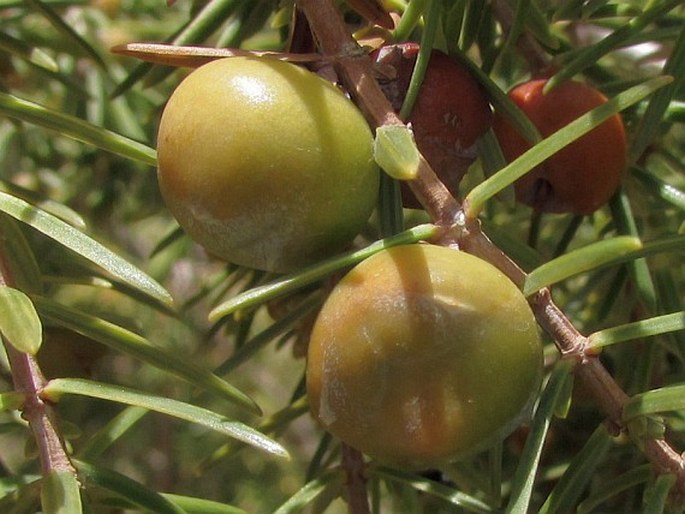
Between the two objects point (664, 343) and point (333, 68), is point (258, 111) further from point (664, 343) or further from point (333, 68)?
point (664, 343)

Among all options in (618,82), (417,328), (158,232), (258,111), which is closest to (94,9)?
(158,232)

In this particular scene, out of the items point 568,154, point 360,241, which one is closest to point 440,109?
point 568,154

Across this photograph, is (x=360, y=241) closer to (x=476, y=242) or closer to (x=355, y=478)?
(x=355, y=478)

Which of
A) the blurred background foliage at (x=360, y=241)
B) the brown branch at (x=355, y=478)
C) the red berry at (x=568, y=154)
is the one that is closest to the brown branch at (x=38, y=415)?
the blurred background foliage at (x=360, y=241)

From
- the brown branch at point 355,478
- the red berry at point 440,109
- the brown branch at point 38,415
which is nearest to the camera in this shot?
the brown branch at point 38,415

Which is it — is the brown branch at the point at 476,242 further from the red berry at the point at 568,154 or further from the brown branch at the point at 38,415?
the brown branch at the point at 38,415

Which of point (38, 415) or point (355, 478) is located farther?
point (355, 478)

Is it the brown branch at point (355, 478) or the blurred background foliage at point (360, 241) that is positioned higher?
the blurred background foliage at point (360, 241)
